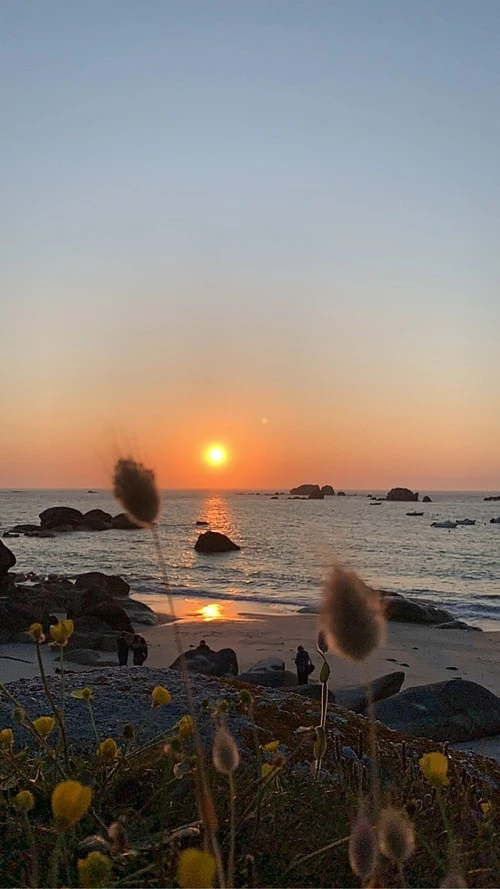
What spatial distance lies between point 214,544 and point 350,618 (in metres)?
64.7

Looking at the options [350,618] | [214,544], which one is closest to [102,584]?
[350,618]

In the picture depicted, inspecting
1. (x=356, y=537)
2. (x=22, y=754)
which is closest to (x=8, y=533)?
(x=356, y=537)

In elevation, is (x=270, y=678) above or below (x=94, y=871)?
below

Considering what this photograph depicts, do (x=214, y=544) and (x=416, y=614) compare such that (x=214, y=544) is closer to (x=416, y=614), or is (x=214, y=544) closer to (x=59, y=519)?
(x=59, y=519)

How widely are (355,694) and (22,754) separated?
778cm

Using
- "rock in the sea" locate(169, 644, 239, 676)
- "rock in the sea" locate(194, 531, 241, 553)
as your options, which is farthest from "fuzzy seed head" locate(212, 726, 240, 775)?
"rock in the sea" locate(194, 531, 241, 553)

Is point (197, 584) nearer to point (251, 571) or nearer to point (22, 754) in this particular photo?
point (251, 571)

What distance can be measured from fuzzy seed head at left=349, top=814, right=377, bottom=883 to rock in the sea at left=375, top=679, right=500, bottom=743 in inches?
267

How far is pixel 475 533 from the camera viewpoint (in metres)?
93.5

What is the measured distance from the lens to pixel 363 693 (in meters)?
9.87

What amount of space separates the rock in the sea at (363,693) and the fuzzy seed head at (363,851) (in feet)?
26.7

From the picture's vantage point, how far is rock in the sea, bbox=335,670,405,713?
30.5ft

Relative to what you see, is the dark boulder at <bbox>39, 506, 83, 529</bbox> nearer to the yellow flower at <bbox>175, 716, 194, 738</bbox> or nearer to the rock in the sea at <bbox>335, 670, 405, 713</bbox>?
the rock in the sea at <bbox>335, 670, 405, 713</bbox>

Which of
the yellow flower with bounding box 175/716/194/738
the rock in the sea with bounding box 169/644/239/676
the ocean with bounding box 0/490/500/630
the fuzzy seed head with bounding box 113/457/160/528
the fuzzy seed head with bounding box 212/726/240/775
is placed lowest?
the ocean with bounding box 0/490/500/630
